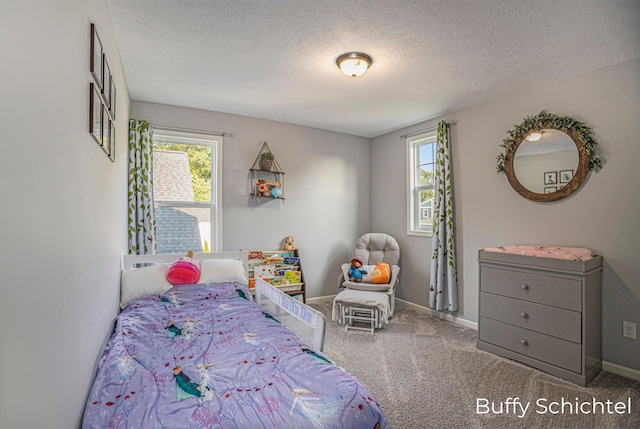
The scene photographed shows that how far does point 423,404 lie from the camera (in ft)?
6.94

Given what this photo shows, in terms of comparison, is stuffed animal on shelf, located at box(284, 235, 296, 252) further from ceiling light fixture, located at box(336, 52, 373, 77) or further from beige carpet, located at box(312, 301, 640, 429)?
ceiling light fixture, located at box(336, 52, 373, 77)

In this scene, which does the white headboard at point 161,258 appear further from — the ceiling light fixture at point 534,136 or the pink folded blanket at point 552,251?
the ceiling light fixture at point 534,136

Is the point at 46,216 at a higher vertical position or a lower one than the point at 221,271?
higher

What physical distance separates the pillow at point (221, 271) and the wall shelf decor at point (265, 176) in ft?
3.79

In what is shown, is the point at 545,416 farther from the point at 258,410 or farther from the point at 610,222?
the point at 258,410

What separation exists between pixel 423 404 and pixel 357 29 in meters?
2.54

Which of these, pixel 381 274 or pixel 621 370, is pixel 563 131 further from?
pixel 381 274

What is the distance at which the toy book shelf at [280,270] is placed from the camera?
3.92m

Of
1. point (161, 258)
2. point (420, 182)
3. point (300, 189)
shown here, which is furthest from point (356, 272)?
point (161, 258)

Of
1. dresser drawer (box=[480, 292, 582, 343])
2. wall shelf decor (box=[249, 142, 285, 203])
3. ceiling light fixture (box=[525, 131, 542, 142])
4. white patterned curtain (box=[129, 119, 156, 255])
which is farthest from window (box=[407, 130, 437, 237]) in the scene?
white patterned curtain (box=[129, 119, 156, 255])

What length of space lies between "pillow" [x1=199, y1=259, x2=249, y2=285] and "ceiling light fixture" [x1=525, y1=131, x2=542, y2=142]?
10.0ft

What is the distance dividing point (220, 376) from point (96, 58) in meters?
1.64

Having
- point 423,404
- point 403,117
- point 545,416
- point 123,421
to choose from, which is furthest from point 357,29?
point 545,416

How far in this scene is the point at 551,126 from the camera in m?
2.89
